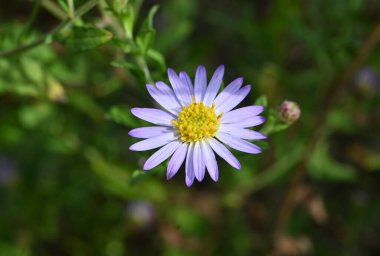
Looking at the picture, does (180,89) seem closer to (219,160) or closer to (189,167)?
(189,167)

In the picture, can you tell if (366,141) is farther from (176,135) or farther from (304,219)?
(176,135)

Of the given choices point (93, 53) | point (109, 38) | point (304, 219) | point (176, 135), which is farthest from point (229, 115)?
point (304, 219)

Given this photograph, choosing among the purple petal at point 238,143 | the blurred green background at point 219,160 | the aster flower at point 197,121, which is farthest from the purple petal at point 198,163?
the blurred green background at point 219,160

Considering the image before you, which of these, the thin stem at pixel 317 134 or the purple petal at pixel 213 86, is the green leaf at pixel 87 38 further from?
the thin stem at pixel 317 134

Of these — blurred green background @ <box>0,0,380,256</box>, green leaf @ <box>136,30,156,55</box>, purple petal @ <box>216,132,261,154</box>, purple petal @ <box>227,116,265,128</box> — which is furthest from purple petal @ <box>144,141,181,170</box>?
blurred green background @ <box>0,0,380,256</box>

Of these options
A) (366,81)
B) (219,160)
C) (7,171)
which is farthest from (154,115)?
(7,171)
